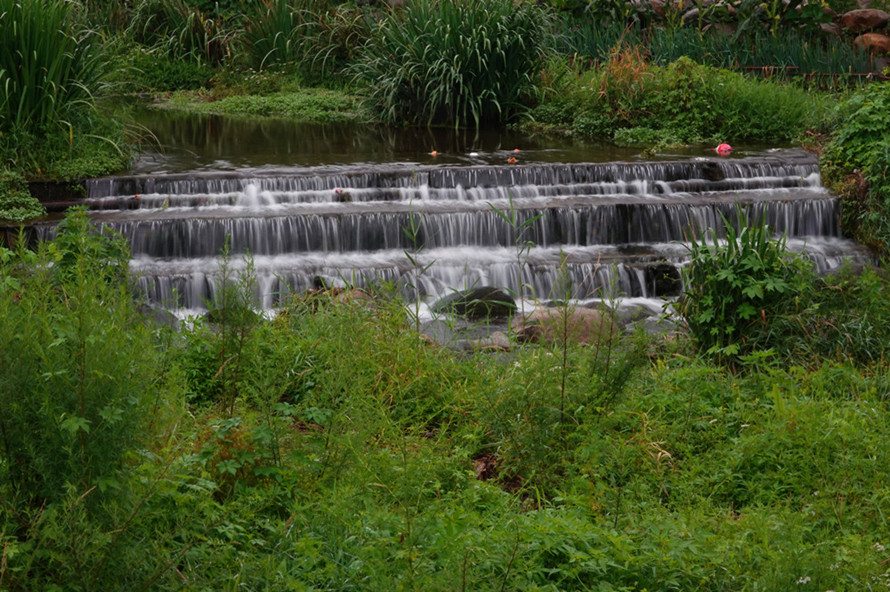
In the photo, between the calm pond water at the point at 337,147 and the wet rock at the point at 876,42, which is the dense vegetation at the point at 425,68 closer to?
the calm pond water at the point at 337,147

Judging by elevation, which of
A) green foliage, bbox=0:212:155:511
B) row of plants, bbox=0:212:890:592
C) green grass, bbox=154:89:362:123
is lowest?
green grass, bbox=154:89:362:123

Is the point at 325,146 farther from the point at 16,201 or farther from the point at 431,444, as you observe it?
the point at 431,444

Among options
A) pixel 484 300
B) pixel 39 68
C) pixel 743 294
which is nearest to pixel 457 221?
pixel 484 300

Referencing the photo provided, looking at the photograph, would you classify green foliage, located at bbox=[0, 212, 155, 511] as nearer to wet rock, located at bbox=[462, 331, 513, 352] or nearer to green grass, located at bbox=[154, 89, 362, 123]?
wet rock, located at bbox=[462, 331, 513, 352]

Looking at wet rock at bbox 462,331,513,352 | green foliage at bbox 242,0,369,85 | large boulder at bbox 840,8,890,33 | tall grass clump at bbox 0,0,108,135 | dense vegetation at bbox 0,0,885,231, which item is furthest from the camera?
large boulder at bbox 840,8,890,33

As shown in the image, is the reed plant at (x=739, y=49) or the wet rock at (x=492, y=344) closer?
the wet rock at (x=492, y=344)

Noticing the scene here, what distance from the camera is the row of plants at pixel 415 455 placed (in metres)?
2.81

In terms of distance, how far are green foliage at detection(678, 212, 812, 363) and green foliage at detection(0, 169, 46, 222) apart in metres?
6.07

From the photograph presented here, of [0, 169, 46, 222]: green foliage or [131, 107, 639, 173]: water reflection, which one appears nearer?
[0, 169, 46, 222]: green foliage

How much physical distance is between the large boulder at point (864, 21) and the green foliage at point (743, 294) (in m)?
13.4

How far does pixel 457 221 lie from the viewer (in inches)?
369

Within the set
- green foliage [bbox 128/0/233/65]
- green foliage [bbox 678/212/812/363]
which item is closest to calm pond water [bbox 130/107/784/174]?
green foliage [bbox 128/0/233/65]

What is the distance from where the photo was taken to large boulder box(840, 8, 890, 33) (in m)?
17.7

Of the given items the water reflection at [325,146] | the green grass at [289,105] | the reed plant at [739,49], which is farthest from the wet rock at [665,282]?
the green grass at [289,105]
